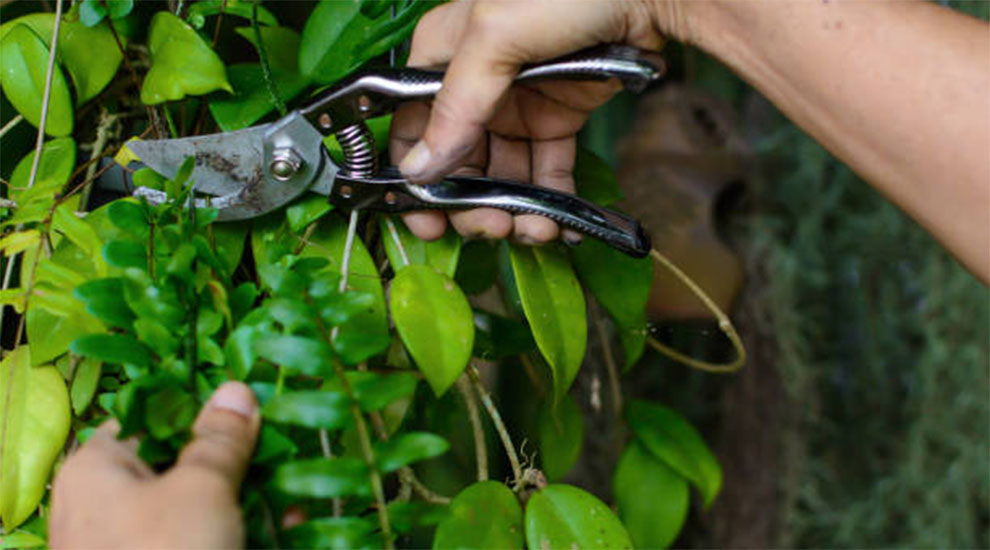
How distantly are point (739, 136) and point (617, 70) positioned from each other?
89 centimetres

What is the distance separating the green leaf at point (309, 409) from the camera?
443 millimetres

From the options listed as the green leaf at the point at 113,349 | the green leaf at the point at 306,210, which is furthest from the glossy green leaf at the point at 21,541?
the green leaf at the point at 306,210

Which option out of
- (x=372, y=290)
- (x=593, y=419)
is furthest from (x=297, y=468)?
(x=593, y=419)

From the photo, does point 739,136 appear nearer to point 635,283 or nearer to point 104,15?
point 635,283

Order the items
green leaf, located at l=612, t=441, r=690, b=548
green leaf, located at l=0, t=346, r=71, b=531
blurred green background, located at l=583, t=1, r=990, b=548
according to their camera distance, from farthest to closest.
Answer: blurred green background, located at l=583, t=1, r=990, b=548 → green leaf, located at l=612, t=441, r=690, b=548 → green leaf, located at l=0, t=346, r=71, b=531

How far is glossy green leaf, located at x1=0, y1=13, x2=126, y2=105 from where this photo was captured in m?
0.61

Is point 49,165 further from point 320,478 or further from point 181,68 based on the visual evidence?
point 320,478

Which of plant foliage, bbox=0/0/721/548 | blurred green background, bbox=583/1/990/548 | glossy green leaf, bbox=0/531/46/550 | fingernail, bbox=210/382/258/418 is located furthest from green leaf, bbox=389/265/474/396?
blurred green background, bbox=583/1/990/548

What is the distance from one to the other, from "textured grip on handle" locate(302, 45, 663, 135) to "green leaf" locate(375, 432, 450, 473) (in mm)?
211

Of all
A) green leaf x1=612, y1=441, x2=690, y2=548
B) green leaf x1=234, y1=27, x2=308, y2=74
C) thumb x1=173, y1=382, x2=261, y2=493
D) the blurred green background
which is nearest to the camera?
thumb x1=173, y1=382, x2=261, y2=493

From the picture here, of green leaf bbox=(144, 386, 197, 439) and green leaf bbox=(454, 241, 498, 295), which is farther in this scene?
green leaf bbox=(454, 241, 498, 295)

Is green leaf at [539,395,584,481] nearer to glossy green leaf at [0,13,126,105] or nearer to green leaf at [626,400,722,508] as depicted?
green leaf at [626,400,722,508]

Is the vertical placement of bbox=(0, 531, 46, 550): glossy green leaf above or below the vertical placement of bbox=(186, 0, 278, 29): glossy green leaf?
below

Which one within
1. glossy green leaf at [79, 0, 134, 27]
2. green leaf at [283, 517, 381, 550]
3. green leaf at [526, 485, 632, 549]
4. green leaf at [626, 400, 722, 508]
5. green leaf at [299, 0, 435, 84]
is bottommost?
green leaf at [626, 400, 722, 508]
